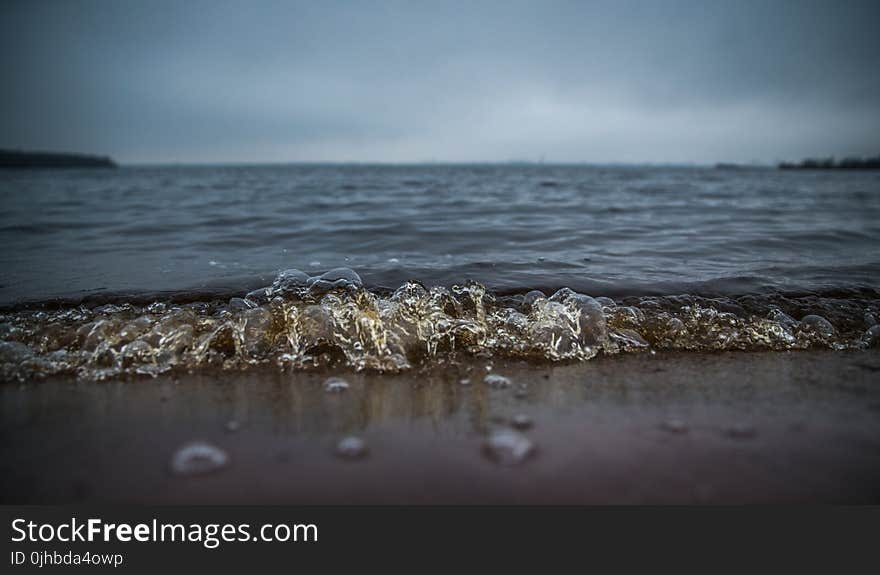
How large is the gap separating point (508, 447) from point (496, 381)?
56cm

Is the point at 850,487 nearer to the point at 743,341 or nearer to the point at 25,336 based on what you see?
the point at 743,341

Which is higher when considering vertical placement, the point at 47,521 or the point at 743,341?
the point at 743,341

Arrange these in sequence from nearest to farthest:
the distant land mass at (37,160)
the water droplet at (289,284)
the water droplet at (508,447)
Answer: the water droplet at (508,447)
the water droplet at (289,284)
the distant land mass at (37,160)

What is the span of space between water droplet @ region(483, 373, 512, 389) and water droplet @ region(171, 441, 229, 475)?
1.12 m

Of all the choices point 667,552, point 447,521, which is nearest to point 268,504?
point 447,521

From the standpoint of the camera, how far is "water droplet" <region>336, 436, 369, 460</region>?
4.81ft

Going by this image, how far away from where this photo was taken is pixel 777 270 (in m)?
4.23

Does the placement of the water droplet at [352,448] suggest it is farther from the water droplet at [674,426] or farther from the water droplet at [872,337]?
the water droplet at [872,337]

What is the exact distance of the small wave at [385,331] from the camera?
2.26 m

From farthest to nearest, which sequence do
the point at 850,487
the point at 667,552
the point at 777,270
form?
the point at 777,270 → the point at 850,487 → the point at 667,552

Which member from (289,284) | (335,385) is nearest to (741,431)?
(335,385)

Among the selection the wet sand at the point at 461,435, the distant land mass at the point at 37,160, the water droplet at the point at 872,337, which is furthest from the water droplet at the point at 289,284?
the distant land mass at the point at 37,160

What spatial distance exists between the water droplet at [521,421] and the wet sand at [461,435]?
3 centimetres

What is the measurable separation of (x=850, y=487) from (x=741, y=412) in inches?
17.2
